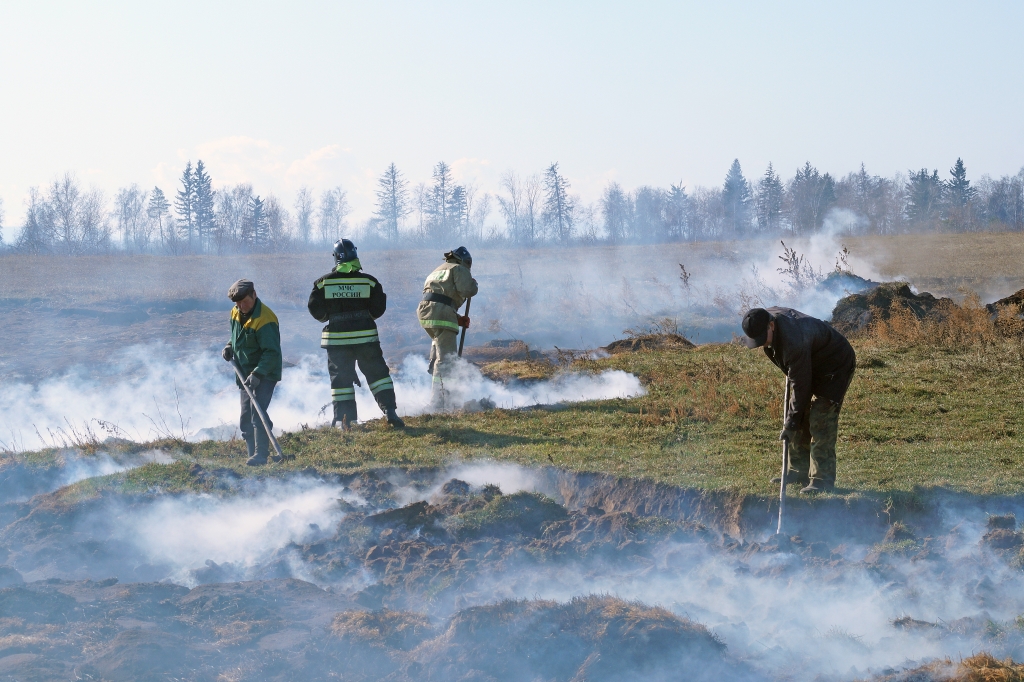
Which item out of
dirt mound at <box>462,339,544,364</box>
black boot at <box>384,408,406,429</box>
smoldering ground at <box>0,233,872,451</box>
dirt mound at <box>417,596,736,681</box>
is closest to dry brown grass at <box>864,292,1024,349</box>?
smoldering ground at <box>0,233,872,451</box>

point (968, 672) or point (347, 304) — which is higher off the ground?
point (347, 304)

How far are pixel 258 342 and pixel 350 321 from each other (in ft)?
4.19

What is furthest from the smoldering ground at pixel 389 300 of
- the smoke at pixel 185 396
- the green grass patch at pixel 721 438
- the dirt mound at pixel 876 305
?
the green grass patch at pixel 721 438

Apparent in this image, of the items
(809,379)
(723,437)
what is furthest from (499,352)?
(809,379)

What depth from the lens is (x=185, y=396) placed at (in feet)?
52.4

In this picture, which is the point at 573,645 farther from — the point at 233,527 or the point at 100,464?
the point at 100,464

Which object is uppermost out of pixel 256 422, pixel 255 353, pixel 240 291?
pixel 240 291

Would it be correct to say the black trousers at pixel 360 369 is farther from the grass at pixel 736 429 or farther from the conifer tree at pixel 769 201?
the conifer tree at pixel 769 201

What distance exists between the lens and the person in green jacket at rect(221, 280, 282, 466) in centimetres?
890

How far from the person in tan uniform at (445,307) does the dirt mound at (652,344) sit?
229 inches

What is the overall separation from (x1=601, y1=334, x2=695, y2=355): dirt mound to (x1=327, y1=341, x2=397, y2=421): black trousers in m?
6.99

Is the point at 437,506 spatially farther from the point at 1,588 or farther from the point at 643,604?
the point at 1,588

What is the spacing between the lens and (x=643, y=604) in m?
5.43

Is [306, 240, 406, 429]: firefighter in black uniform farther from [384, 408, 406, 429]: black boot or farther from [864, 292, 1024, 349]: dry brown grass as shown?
[864, 292, 1024, 349]: dry brown grass
